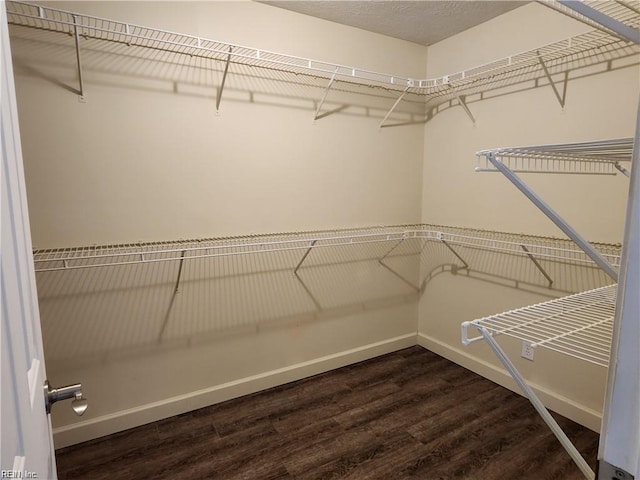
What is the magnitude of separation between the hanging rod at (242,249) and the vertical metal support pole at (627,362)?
5.11ft

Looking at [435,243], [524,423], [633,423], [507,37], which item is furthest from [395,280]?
[633,423]

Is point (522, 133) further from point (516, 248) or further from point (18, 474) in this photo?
point (18, 474)

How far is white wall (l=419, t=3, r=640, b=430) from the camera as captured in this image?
1.86 m

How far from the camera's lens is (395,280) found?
287 cm

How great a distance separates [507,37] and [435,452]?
246cm

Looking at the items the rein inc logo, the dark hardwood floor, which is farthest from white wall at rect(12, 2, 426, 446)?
the rein inc logo

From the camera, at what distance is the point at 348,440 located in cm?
189

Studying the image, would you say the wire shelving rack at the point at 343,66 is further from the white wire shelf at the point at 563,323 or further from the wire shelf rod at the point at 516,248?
the white wire shelf at the point at 563,323

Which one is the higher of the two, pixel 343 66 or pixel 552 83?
pixel 343 66

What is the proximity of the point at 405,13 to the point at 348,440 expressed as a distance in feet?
8.30

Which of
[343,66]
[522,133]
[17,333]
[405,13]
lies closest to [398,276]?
[522,133]

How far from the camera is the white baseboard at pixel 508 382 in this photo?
1975mm

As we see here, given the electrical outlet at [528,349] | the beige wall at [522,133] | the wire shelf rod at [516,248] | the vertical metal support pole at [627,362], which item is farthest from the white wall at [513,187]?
the vertical metal support pole at [627,362]

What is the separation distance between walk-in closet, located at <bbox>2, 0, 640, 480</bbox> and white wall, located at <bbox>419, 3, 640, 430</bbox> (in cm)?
1
